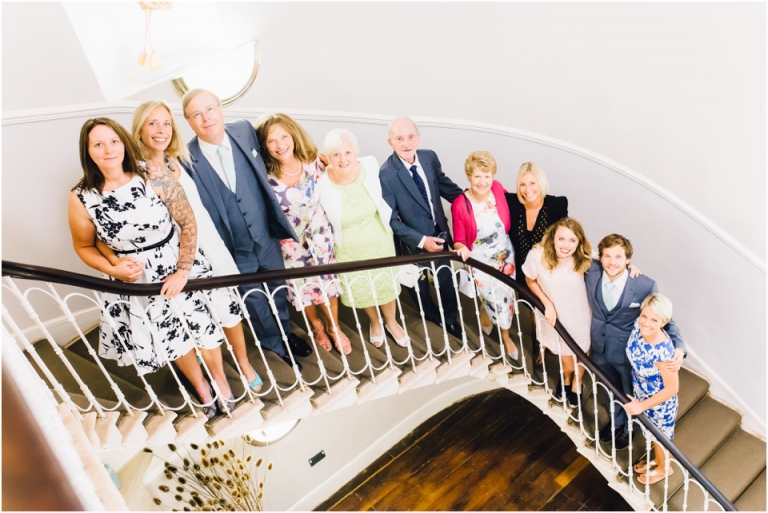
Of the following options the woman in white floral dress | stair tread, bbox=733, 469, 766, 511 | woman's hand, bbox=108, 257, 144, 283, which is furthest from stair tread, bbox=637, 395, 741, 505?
woman's hand, bbox=108, 257, 144, 283

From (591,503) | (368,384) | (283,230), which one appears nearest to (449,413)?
(591,503)

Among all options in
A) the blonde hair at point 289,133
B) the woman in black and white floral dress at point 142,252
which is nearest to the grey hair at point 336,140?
the blonde hair at point 289,133

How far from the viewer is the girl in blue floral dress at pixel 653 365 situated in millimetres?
3365

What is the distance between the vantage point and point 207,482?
5.16 m

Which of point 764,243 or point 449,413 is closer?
point 764,243

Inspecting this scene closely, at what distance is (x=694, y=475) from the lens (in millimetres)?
3426

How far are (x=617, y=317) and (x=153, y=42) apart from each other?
11.4ft

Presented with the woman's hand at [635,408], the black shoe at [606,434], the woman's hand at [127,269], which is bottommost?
the black shoe at [606,434]

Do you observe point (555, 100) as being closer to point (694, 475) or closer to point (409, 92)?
point (409, 92)

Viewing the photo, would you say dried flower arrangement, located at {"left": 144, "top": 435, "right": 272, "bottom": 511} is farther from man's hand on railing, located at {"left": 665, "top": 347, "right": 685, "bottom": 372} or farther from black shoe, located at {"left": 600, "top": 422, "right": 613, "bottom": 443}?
man's hand on railing, located at {"left": 665, "top": 347, "right": 685, "bottom": 372}

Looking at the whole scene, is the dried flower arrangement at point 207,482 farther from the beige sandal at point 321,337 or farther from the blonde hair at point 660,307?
the blonde hair at point 660,307

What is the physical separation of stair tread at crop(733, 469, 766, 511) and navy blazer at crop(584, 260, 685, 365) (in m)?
1.64

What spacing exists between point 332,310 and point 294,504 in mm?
3128

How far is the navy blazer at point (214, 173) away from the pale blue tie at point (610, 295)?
1953mm
